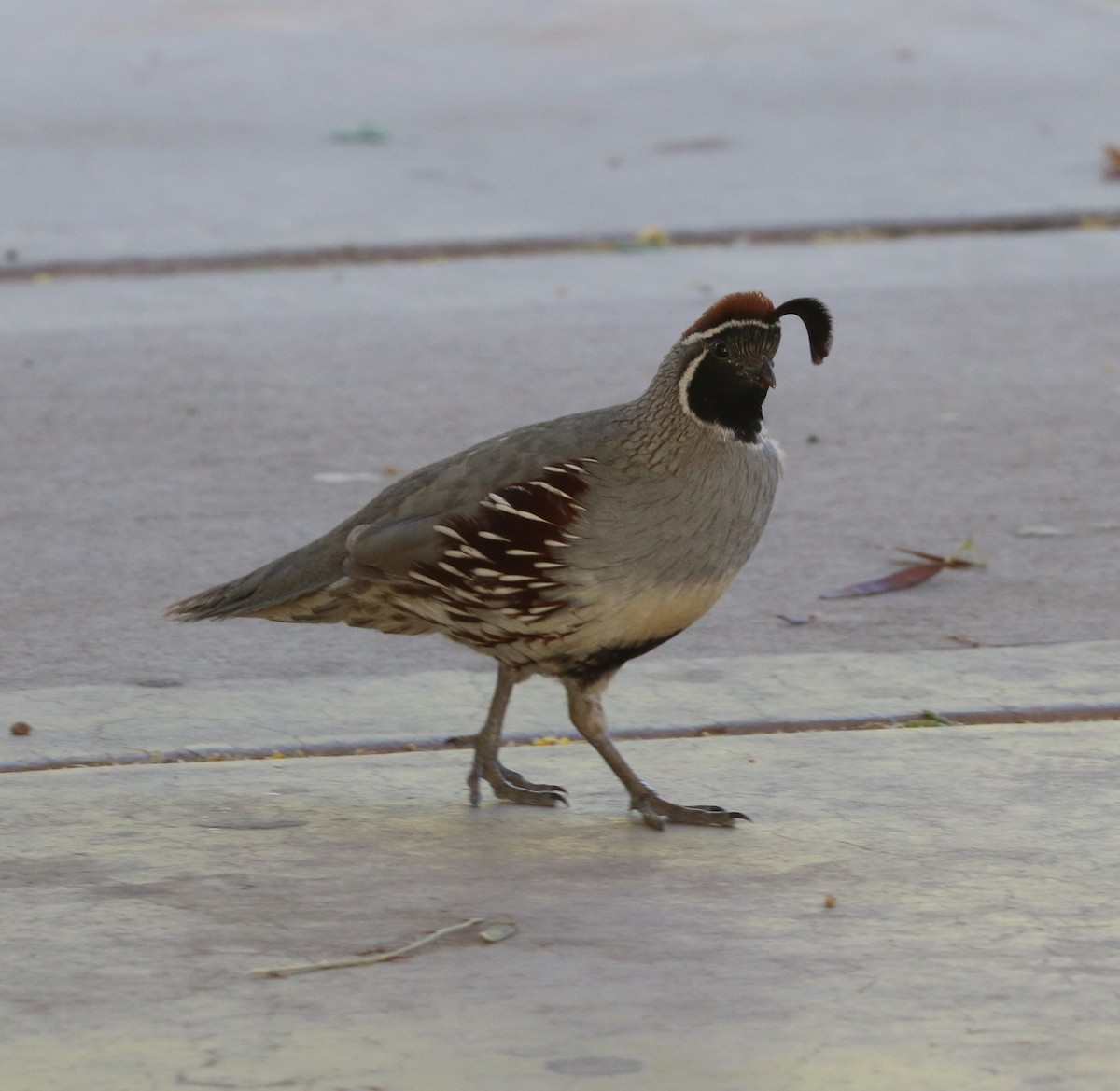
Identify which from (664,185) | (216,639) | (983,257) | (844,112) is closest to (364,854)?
(216,639)

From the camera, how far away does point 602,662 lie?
13.8 feet

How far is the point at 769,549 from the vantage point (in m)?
6.11

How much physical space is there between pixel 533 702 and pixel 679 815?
2.94 feet

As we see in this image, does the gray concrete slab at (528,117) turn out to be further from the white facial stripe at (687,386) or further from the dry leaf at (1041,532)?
the white facial stripe at (687,386)

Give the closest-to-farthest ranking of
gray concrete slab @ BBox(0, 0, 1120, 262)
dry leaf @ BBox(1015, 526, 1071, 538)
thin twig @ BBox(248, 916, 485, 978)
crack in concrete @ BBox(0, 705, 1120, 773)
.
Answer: thin twig @ BBox(248, 916, 485, 978)
crack in concrete @ BBox(0, 705, 1120, 773)
dry leaf @ BBox(1015, 526, 1071, 538)
gray concrete slab @ BBox(0, 0, 1120, 262)

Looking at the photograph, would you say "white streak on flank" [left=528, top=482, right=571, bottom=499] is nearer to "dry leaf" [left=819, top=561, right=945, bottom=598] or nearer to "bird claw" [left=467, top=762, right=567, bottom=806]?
"bird claw" [left=467, top=762, right=567, bottom=806]

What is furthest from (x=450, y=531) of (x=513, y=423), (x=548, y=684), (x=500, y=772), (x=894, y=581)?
(x=513, y=423)

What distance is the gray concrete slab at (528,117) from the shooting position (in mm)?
11164

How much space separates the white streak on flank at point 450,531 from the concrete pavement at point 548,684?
57 cm

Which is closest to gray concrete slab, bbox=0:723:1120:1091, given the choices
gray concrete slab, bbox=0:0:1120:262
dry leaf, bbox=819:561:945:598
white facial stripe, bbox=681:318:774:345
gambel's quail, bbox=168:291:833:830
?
gambel's quail, bbox=168:291:833:830

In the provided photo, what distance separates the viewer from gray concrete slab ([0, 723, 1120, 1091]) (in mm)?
3152

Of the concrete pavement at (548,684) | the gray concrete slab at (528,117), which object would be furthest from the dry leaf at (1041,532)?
the gray concrete slab at (528,117)

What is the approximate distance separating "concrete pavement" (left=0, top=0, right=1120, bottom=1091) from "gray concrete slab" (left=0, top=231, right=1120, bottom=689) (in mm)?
26

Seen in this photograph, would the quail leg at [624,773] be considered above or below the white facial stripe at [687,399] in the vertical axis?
below
